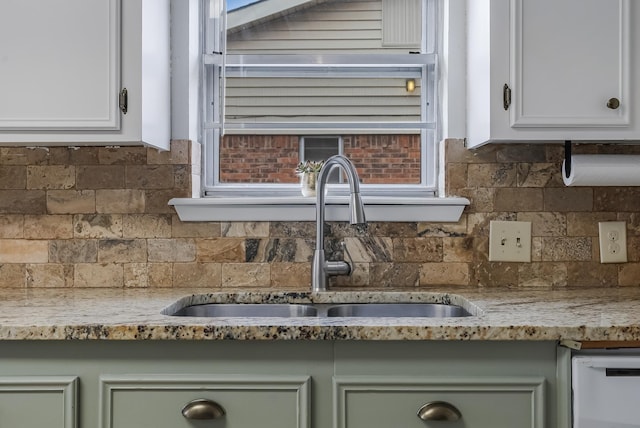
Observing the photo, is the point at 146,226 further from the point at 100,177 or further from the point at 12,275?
the point at 12,275

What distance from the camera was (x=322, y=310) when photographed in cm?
191

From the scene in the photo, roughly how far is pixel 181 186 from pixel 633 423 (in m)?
1.43

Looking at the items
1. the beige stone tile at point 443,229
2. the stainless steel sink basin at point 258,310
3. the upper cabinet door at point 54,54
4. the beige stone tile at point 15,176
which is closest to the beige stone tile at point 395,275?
the beige stone tile at point 443,229

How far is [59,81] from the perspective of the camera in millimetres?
1713

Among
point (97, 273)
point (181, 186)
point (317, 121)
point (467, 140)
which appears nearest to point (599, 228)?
point (467, 140)

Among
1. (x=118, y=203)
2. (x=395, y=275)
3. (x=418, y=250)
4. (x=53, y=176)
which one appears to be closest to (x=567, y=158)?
(x=418, y=250)

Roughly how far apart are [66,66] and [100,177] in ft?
1.48

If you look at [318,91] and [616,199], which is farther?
[318,91]

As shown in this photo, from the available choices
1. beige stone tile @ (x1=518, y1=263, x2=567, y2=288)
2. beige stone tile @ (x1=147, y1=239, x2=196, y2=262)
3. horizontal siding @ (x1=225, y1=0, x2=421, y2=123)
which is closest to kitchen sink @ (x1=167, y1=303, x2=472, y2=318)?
beige stone tile @ (x1=147, y1=239, x2=196, y2=262)

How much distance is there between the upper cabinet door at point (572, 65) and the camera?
1739 mm

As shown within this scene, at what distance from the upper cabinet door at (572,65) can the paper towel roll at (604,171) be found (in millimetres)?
151

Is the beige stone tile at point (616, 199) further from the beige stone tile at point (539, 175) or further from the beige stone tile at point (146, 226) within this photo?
the beige stone tile at point (146, 226)

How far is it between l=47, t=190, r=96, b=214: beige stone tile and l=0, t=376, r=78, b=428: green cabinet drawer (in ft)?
2.57

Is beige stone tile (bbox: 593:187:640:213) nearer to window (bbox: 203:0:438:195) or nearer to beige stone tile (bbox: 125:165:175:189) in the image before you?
window (bbox: 203:0:438:195)
